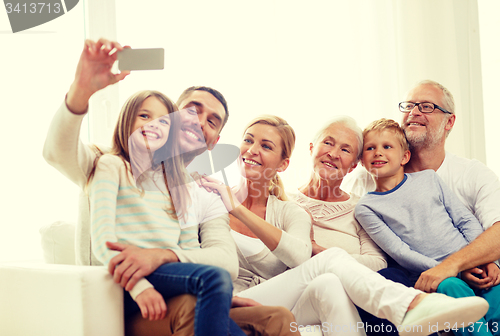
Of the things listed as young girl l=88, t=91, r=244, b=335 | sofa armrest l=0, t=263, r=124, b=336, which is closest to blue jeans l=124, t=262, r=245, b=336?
young girl l=88, t=91, r=244, b=335

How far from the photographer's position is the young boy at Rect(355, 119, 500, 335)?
157 centimetres

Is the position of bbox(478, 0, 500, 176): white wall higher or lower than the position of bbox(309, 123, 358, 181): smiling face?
higher

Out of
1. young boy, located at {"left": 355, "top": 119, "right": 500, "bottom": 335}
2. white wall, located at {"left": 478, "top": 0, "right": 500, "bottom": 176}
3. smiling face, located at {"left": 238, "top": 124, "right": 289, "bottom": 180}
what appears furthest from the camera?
white wall, located at {"left": 478, "top": 0, "right": 500, "bottom": 176}

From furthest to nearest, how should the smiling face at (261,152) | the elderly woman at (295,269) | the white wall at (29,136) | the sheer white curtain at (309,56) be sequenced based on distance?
the sheer white curtain at (309,56), the white wall at (29,136), the smiling face at (261,152), the elderly woman at (295,269)

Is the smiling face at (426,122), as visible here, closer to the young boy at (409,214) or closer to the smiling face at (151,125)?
the young boy at (409,214)

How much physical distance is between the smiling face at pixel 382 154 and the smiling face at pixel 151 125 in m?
0.94

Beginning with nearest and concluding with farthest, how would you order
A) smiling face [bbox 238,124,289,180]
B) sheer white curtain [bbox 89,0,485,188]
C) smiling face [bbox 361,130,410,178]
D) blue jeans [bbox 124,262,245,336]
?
blue jeans [bbox 124,262,245,336], smiling face [bbox 238,124,289,180], smiling face [bbox 361,130,410,178], sheer white curtain [bbox 89,0,485,188]

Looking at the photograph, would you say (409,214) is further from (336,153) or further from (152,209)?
(152,209)

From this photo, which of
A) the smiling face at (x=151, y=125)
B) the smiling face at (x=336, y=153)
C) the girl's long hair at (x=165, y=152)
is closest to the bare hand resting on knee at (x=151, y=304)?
the girl's long hair at (x=165, y=152)

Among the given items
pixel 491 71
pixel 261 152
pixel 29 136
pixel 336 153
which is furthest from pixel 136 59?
pixel 491 71

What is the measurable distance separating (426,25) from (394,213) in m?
1.82

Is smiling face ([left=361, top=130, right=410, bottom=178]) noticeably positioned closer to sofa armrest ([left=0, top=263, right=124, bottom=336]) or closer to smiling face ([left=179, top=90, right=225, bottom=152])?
smiling face ([left=179, top=90, right=225, bottom=152])

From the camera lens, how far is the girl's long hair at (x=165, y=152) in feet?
4.02

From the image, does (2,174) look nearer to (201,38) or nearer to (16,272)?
(16,272)
